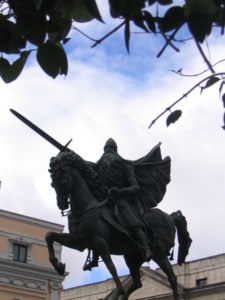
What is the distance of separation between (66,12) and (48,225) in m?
36.5

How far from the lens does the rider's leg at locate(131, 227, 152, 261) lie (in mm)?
9453

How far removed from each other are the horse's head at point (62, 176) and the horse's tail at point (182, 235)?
5.63 ft

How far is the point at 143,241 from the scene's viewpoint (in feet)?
31.2

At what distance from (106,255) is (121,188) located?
0.97 meters

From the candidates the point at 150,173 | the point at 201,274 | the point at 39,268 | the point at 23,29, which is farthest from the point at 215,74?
the point at 201,274

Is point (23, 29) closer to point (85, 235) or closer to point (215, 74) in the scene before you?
point (215, 74)

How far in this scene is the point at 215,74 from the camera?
4.49 meters

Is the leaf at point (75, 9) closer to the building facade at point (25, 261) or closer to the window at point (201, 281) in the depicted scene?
the building facade at point (25, 261)

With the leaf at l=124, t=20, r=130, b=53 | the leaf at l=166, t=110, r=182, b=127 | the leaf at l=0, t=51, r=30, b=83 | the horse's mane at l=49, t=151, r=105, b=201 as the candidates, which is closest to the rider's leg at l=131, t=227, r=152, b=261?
the horse's mane at l=49, t=151, r=105, b=201

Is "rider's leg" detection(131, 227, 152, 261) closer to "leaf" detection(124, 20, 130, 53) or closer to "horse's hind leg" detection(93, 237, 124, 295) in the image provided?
"horse's hind leg" detection(93, 237, 124, 295)

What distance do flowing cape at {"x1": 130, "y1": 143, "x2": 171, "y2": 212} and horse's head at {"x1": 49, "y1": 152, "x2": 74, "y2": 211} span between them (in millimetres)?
1119

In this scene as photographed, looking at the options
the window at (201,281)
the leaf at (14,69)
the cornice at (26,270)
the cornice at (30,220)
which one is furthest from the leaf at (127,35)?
the window at (201,281)

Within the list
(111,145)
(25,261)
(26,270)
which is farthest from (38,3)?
(25,261)

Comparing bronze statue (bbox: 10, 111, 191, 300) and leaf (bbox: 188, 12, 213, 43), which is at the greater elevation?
bronze statue (bbox: 10, 111, 191, 300)
